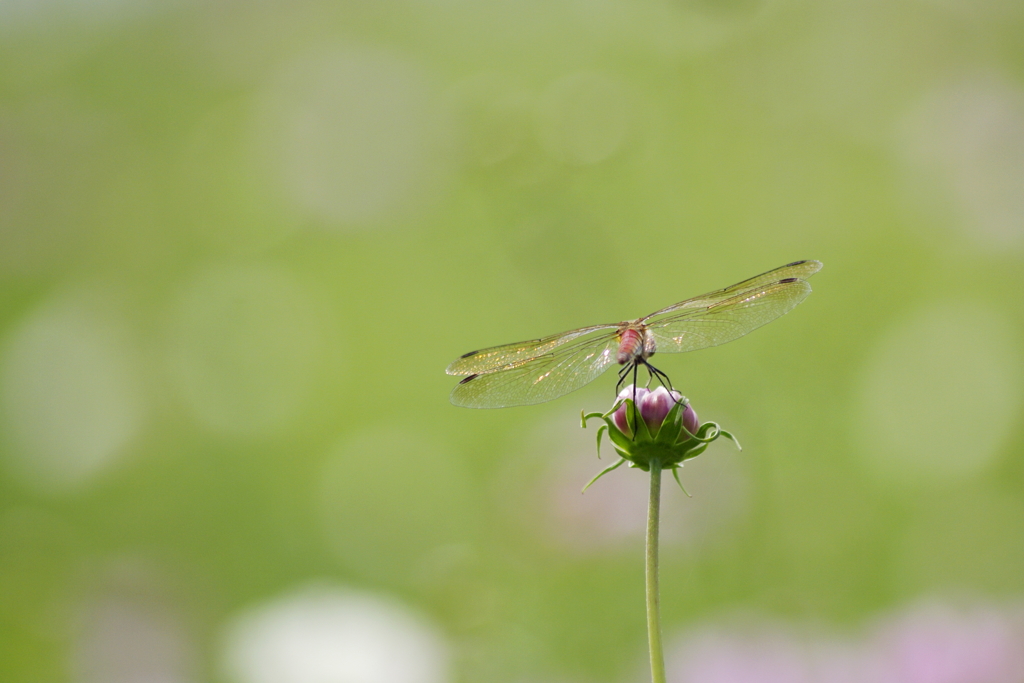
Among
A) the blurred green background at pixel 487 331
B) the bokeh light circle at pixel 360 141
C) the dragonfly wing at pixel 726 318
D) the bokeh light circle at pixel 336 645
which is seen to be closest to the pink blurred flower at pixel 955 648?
the blurred green background at pixel 487 331

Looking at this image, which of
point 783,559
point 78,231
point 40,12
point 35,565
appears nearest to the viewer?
point 783,559

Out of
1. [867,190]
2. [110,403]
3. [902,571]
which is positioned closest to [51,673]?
[110,403]

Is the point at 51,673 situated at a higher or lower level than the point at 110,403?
lower

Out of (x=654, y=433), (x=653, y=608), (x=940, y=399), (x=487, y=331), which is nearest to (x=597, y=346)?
(x=654, y=433)

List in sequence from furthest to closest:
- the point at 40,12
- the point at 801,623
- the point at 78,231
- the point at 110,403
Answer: the point at 40,12, the point at 78,231, the point at 110,403, the point at 801,623

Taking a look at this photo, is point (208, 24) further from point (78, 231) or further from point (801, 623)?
point (801, 623)

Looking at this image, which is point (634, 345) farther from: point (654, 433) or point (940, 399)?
point (940, 399)

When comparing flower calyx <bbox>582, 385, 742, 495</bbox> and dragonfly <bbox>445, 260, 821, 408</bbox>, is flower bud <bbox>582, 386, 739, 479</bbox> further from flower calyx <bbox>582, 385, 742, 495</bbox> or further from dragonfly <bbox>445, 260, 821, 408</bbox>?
dragonfly <bbox>445, 260, 821, 408</bbox>

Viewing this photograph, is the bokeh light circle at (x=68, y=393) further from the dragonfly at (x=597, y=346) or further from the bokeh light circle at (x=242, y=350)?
the dragonfly at (x=597, y=346)
